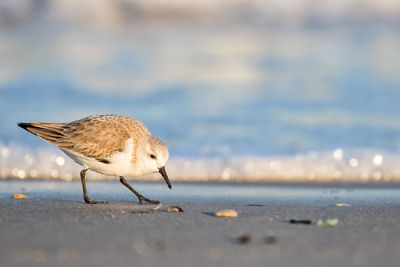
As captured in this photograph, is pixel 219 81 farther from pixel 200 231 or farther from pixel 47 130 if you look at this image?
pixel 200 231

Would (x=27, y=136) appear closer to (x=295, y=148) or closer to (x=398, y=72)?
(x=295, y=148)

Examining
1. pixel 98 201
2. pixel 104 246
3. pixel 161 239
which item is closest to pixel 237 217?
pixel 161 239

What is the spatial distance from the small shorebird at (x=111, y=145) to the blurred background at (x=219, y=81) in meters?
2.20

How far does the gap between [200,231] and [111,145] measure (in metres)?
1.89

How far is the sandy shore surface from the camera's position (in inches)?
114

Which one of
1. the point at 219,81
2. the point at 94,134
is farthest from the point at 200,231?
the point at 219,81

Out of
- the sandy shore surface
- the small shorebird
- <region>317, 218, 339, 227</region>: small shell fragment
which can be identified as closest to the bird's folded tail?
the small shorebird

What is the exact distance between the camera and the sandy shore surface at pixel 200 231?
9.50ft

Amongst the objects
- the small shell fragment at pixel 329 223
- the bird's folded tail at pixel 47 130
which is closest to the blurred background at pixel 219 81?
the bird's folded tail at pixel 47 130

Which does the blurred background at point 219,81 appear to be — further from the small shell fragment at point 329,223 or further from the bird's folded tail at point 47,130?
the small shell fragment at point 329,223

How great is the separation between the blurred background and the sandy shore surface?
2139mm

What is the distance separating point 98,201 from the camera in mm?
5617

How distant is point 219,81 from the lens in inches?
487

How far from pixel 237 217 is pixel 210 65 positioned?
8.94 metres
